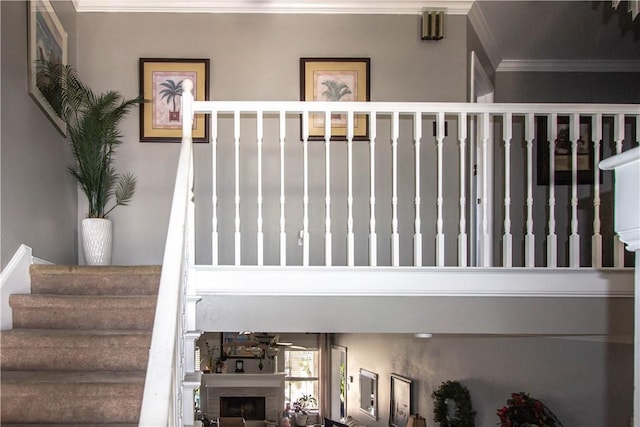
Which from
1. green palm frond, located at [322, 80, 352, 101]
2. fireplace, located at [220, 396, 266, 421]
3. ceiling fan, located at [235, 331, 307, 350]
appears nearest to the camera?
green palm frond, located at [322, 80, 352, 101]

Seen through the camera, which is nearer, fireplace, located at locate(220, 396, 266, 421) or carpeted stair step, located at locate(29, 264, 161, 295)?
carpeted stair step, located at locate(29, 264, 161, 295)

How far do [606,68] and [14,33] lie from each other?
4963 mm

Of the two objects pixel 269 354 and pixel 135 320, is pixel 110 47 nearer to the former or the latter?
pixel 135 320

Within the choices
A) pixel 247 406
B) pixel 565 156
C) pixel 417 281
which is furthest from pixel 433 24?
pixel 247 406

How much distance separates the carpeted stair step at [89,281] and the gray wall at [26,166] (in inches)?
8.9

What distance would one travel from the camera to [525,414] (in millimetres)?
4738

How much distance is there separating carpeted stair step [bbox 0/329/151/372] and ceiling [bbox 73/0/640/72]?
272 cm

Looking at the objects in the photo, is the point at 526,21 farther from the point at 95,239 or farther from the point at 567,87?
the point at 95,239

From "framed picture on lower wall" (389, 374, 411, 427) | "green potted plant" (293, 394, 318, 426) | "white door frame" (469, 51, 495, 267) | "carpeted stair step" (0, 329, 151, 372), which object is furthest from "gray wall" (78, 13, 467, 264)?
"green potted plant" (293, 394, 318, 426)

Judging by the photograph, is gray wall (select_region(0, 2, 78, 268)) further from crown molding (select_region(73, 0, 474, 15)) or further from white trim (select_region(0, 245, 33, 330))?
crown molding (select_region(73, 0, 474, 15))

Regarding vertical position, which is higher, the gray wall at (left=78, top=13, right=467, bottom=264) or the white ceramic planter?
the gray wall at (left=78, top=13, right=467, bottom=264)

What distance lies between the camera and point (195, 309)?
126 inches

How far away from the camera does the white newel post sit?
58.4 inches

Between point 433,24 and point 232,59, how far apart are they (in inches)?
58.7
